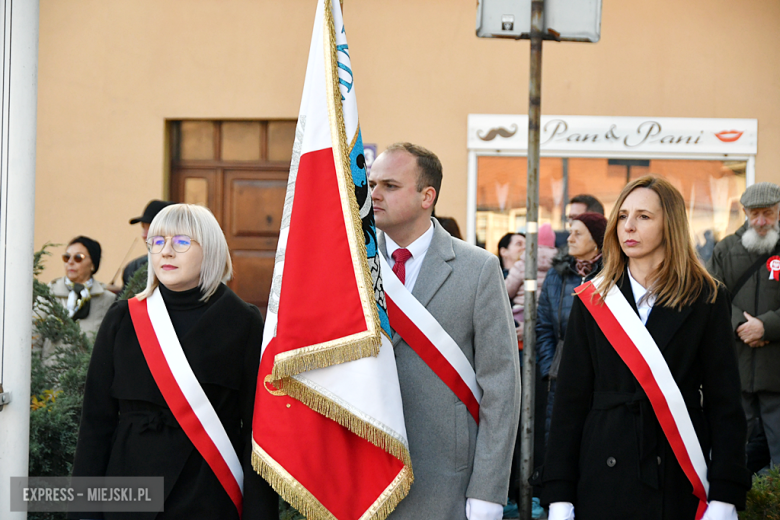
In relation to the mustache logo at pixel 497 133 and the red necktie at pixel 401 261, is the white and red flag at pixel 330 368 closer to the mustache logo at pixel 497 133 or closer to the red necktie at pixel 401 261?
the red necktie at pixel 401 261

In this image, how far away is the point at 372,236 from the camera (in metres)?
2.62

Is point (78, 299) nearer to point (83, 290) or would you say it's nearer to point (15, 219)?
point (83, 290)

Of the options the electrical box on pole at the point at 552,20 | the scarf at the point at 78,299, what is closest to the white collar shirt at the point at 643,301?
the electrical box on pole at the point at 552,20

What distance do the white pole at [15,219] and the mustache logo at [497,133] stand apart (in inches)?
231

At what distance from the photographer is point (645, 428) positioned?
8.57ft

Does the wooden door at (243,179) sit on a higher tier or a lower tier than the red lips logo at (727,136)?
lower

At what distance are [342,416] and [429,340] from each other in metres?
0.41

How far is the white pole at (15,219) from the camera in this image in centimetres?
304

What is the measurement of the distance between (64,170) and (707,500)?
777cm

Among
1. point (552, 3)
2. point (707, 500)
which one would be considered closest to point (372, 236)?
point (707, 500)

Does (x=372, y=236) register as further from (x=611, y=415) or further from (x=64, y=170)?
(x=64, y=170)

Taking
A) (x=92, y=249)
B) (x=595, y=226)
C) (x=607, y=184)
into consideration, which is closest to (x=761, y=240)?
(x=595, y=226)

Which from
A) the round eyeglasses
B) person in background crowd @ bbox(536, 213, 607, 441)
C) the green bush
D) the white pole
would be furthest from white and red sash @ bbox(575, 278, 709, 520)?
the white pole

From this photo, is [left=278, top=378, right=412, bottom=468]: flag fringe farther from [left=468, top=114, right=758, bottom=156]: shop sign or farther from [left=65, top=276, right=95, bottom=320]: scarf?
[left=468, top=114, right=758, bottom=156]: shop sign
